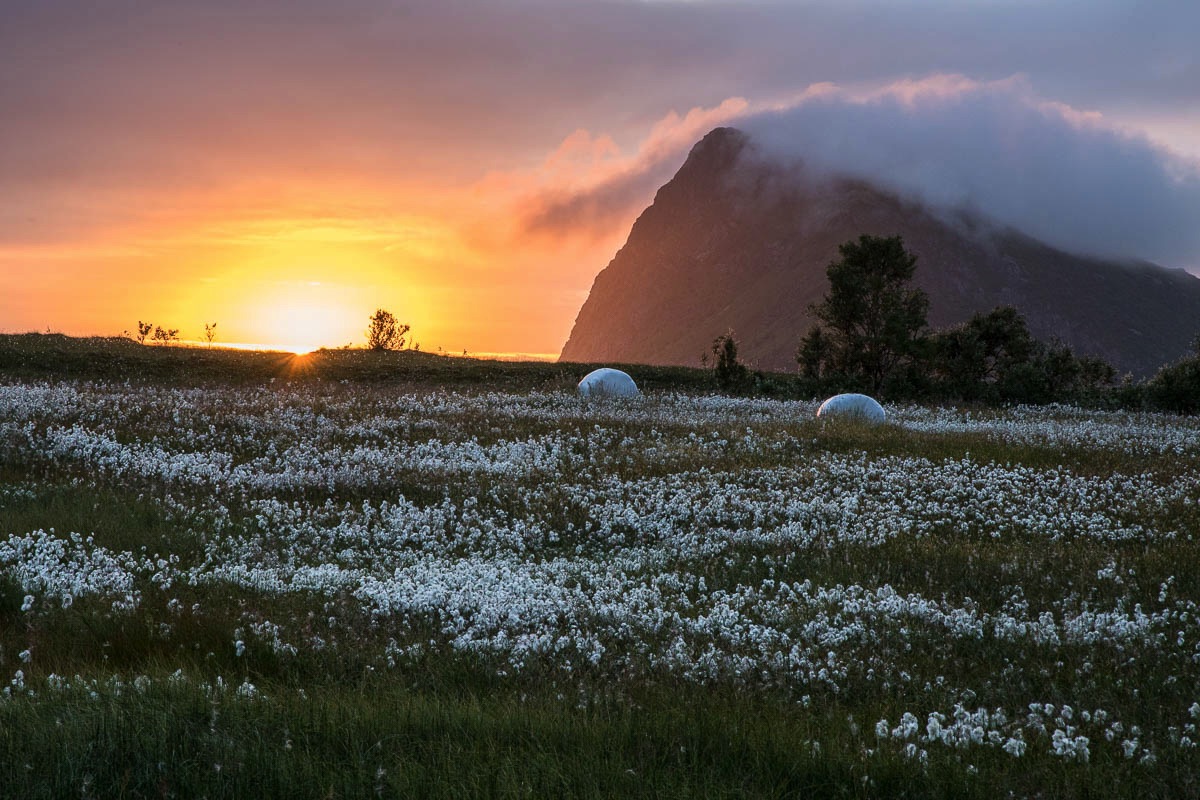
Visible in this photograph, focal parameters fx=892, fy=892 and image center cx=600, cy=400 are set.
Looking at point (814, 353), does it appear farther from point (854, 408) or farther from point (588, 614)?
point (588, 614)

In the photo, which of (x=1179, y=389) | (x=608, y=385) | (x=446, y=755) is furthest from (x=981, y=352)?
(x=446, y=755)

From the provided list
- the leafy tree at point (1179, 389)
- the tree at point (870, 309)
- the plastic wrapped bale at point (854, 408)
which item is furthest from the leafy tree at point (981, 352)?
the plastic wrapped bale at point (854, 408)

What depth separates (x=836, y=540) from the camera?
1307 cm

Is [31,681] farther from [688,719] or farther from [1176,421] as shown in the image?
[1176,421]

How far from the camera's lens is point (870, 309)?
4400cm

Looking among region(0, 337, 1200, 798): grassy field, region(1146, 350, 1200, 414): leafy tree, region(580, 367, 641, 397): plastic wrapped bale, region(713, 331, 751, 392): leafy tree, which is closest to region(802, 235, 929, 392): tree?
region(713, 331, 751, 392): leafy tree

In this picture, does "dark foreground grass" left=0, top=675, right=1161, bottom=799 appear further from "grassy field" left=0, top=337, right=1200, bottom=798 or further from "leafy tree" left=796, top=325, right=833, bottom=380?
"leafy tree" left=796, top=325, right=833, bottom=380

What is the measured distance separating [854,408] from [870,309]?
17.5m

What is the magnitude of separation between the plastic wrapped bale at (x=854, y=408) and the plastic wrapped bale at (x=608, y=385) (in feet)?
26.2

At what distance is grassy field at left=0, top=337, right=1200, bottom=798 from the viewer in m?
5.88

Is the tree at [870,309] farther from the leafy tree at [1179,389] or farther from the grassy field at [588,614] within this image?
the grassy field at [588,614]

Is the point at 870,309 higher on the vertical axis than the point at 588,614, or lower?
higher

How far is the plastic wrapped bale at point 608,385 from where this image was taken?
109 ft

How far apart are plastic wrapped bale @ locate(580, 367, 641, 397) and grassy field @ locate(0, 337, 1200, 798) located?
11108 millimetres
